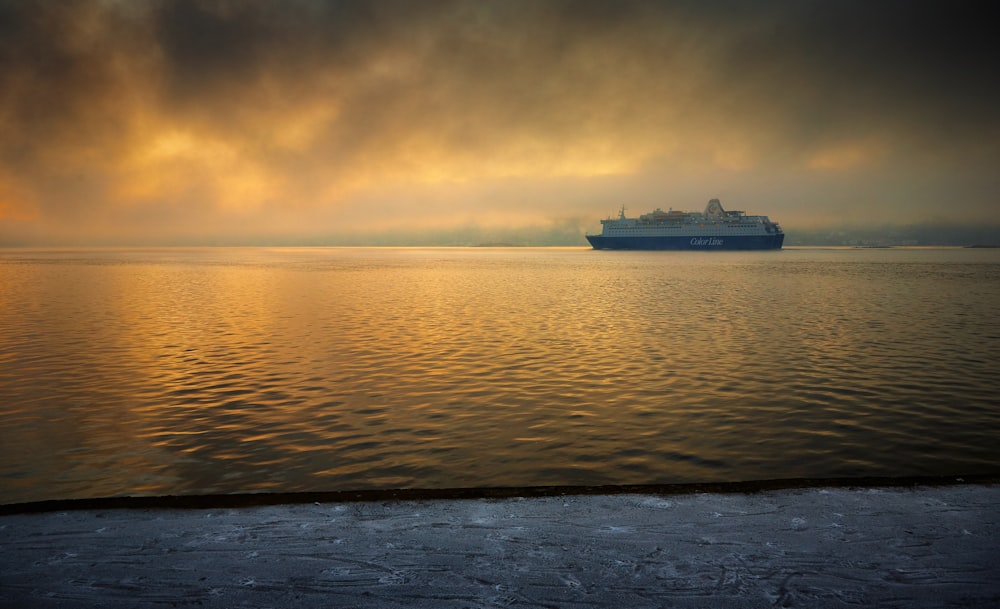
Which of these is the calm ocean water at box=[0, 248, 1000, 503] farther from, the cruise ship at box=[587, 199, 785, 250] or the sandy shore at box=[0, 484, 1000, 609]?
the cruise ship at box=[587, 199, 785, 250]

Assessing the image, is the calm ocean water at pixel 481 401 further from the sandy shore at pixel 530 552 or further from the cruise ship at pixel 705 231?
the cruise ship at pixel 705 231

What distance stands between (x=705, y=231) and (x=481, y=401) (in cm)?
17691

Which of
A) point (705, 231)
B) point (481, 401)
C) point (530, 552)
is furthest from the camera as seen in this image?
point (705, 231)

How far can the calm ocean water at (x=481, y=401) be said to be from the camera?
870 cm

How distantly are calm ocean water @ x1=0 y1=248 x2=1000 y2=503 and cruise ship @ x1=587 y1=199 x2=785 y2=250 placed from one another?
15625cm

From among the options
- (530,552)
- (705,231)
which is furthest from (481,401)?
(705,231)

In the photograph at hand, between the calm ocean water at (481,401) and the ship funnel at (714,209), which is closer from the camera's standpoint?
the calm ocean water at (481,401)

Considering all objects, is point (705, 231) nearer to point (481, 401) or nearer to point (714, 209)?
point (714, 209)

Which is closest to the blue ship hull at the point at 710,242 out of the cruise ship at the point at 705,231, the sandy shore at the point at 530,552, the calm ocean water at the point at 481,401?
the cruise ship at the point at 705,231

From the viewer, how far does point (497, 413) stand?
1170cm

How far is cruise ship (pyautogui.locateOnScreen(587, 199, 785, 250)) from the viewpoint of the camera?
175750 mm

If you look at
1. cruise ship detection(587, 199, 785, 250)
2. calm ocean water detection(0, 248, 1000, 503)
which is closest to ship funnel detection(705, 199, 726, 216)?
cruise ship detection(587, 199, 785, 250)

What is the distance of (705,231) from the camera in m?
176

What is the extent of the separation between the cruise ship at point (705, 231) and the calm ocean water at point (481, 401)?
513 feet
